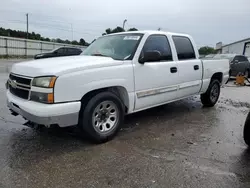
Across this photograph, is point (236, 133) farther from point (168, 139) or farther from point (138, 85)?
point (138, 85)

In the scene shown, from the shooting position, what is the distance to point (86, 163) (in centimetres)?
323

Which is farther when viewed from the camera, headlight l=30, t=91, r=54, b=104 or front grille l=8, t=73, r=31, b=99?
front grille l=8, t=73, r=31, b=99

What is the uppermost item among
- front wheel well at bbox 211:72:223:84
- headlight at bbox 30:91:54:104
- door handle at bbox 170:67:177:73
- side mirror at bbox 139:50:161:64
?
side mirror at bbox 139:50:161:64

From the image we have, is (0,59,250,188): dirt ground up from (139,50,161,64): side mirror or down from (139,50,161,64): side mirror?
down

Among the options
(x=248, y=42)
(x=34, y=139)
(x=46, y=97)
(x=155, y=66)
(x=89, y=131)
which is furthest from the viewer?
(x=248, y=42)

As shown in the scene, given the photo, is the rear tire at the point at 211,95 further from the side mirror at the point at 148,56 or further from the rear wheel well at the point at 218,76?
the side mirror at the point at 148,56

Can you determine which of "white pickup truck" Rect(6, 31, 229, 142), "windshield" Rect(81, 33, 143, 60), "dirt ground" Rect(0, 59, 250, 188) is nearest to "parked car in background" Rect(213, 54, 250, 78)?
"white pickup truck" Rect(6, 31, 229, 142)

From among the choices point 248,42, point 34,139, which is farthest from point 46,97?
point 248,42

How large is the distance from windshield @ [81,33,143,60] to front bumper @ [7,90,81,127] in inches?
54.6

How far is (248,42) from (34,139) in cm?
3410

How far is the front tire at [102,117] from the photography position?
3.62 metres

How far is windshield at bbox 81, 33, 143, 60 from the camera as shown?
435 centimetres

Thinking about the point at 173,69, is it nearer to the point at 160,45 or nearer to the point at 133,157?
the point at 160,45

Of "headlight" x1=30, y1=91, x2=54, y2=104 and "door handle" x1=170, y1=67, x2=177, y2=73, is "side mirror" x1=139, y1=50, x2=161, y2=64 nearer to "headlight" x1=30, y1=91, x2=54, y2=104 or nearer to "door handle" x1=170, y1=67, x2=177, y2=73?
"door handle" x1=170, y1=67, x2=177, y2=73
